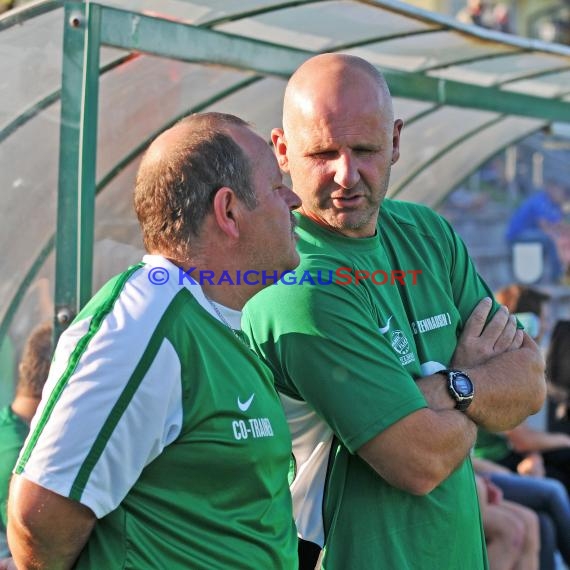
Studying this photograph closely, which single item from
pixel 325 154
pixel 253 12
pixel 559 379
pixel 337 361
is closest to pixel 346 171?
pixel 325 154

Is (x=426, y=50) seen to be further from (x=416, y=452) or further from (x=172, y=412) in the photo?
(x=172, y=412)

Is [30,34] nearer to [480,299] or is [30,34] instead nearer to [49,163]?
[49,163]

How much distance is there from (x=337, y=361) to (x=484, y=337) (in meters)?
0.59

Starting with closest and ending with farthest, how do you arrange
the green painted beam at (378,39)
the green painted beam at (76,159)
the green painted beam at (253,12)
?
the green painted beam at (76,159) < the green painted beam at (253,12) < the green painted beam at (378,39)

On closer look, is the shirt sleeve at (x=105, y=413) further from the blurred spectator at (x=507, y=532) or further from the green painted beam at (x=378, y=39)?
the blurred spectator at (x=507, y=532)

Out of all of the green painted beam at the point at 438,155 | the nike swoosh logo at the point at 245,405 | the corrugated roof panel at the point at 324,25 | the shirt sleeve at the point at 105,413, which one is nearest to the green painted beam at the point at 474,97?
the corrugated roof panel at the point at 324,25

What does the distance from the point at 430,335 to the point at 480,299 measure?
318 mm

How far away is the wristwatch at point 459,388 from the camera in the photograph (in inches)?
98.3

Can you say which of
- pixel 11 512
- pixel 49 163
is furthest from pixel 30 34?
pixel 11 512

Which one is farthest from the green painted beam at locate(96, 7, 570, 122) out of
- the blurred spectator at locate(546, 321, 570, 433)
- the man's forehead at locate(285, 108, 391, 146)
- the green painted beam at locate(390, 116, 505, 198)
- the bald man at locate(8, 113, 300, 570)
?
the blurred spectator at locate(546, 321, 570, 433)

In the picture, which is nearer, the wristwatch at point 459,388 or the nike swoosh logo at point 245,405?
the nike swoosh logo at point 245,405

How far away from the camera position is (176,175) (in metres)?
2.05

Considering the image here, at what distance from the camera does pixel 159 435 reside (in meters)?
1.83

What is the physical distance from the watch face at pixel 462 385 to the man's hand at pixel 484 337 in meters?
0.13
